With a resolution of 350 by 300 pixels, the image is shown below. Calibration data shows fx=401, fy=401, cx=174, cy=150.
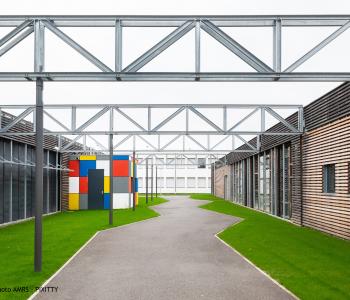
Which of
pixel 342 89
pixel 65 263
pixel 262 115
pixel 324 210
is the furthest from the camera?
pixel 262 115

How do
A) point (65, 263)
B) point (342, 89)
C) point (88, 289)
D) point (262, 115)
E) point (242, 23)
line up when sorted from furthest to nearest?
point (262, 115) < point (342, 89) < point (65, 263) < point (242, 23) < point (88, 289)

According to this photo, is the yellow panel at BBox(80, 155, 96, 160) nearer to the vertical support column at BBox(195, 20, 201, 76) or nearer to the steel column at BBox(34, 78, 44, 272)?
the steel column at BBox(34, 78, 44, 272)

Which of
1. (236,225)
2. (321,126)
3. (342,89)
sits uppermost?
(342,89)

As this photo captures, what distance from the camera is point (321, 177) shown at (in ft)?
55.5

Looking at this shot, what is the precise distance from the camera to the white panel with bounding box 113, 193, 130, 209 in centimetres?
3309

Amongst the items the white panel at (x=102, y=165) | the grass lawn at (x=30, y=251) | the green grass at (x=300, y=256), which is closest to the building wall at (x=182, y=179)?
the white panel at (x=102, y=165)

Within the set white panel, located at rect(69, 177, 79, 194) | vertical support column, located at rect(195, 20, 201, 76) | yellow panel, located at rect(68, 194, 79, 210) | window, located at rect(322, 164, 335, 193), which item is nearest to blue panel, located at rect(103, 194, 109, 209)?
yellow panel, located at rect(68, 194, 79, 210)

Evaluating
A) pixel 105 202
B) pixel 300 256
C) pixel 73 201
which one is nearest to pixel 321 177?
pixel 300 256

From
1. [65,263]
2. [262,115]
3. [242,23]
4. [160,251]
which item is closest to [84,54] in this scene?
[242,23]

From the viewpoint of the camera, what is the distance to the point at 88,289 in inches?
314

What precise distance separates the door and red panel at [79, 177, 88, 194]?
0.25m

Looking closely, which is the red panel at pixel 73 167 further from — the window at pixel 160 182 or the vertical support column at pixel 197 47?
the window at pixel 160 182

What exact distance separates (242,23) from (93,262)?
6996 mm

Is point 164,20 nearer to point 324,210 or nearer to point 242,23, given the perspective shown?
point 242,23
